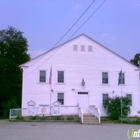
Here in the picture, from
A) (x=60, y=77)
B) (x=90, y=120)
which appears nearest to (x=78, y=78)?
(x=60, y=77)

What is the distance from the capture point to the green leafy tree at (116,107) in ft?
79.5

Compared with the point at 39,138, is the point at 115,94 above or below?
above

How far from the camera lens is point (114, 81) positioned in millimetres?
26484

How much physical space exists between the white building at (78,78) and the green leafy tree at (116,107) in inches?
35.4

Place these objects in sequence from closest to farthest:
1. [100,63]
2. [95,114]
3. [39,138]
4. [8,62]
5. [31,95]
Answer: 1. [39,138]
2. [95,114]
3. [31,95]
4. [100,63]
5. [8,62]

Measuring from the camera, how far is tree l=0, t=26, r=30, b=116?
3825cm

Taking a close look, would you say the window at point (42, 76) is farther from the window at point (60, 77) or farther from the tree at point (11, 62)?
the tree at point (11, 62)

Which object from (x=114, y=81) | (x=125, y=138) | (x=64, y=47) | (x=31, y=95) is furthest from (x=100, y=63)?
(x=125, y=138)

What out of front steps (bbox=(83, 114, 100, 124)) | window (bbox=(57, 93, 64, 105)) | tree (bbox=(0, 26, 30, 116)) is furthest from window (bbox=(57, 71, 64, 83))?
tree (bbox=(0, 26, 30, 116))

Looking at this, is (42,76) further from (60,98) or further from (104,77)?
(104,77)

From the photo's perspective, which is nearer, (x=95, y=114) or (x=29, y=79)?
(x=95, y=114)

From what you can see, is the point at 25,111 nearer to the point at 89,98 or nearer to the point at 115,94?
the point at 89,98

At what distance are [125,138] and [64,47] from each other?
1541cm

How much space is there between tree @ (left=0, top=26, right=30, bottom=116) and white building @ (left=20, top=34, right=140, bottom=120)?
1324 cm
